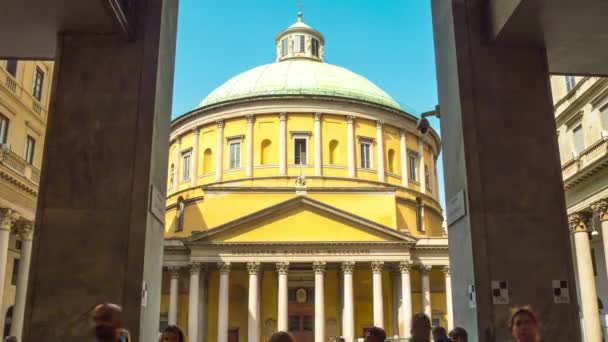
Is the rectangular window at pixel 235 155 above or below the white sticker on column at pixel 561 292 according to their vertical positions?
above

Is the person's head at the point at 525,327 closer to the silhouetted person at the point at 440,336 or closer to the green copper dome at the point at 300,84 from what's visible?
the silhouetted person at the point at 440,336

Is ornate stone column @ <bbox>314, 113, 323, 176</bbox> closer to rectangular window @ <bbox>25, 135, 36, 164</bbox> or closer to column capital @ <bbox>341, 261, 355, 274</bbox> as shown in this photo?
column capital @ <bbox>341, 261, 355, 274</bbox>

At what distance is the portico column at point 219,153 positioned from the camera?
43.5m

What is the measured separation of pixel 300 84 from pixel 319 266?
16.7 metres

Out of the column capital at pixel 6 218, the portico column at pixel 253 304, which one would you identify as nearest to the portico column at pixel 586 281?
the portico column at pixel 253 304

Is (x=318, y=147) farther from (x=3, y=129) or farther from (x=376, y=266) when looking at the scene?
(x=3, y=129)

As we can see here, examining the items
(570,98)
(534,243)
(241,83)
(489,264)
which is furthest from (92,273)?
(241,83)

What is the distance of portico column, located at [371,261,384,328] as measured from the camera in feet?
111

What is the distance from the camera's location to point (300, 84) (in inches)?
1802

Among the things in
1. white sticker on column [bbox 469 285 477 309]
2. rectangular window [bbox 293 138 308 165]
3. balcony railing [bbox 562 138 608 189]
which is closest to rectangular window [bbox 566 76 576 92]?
balcony railing [bbox 562 138 608 189]

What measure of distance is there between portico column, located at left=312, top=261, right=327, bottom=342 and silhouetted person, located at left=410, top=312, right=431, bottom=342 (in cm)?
2890

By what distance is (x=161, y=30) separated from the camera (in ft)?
24.8

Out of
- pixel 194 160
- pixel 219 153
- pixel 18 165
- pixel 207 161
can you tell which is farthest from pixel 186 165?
pixel 18 165

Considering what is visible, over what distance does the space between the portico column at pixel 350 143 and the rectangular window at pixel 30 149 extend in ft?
72.7
